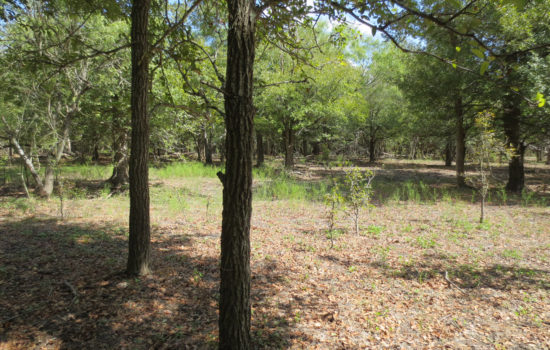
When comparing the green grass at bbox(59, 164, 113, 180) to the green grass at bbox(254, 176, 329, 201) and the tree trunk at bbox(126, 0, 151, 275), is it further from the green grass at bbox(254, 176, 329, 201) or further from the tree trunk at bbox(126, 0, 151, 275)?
the tree trunk at bbox(126, 0, 151, 275)

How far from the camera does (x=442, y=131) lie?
47.7 feet

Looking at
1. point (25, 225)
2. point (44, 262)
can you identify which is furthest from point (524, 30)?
point (25, 225)

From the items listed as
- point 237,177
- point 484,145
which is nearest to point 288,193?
point 484,145

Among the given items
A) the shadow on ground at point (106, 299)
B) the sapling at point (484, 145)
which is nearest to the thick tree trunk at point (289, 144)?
the sapling at point (484, 145)

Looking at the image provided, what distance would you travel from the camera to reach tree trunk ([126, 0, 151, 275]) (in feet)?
11.0

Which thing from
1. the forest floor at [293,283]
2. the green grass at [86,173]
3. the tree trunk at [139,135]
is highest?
the tree trunk at [139,135]

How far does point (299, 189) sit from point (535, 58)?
26.0ft

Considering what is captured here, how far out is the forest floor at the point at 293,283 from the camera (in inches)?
111

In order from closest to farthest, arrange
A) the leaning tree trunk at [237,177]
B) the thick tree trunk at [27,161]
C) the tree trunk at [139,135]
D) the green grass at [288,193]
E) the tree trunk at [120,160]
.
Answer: the leaning tree trunk at [237,177]
the tree trunk at [139,135]
the thick tree trunk at [27,161]
the green grass at [288,193]
the tree trunk at [120,160]

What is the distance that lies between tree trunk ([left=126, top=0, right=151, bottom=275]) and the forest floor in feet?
2.03

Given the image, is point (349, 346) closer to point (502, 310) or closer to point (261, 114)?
point (502, 310)

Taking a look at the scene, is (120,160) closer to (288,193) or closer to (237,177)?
(288,193)

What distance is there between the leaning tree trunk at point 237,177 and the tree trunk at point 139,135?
1.88 meters

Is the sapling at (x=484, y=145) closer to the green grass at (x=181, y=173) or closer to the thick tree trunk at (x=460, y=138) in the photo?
the thick tree trunk at (x=460, y=138)
